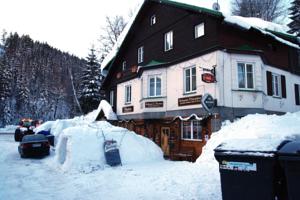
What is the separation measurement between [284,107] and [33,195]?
1598cm

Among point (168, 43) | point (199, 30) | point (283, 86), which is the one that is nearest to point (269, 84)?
point (283, 86)

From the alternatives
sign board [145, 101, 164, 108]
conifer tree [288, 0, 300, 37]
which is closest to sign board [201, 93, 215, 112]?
sign board [145, 101, 164, 108]

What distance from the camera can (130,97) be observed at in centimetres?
2342

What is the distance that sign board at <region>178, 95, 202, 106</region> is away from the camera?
16.0 m

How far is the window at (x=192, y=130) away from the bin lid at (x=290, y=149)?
11.1 m

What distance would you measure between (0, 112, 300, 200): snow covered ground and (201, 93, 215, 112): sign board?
1249 mm

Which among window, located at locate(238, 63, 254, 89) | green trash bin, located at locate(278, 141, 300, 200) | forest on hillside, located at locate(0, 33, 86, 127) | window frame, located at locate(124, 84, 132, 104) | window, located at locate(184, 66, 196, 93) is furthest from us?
forest on hillside, located at locate(0, 33, 86, 127)

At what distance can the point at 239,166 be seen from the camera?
5.35 metres

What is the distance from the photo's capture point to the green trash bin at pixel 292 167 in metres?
4.54

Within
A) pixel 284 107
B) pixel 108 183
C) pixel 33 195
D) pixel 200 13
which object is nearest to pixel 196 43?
pixel 200 13

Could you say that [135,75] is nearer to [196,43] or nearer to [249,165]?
[196,43]

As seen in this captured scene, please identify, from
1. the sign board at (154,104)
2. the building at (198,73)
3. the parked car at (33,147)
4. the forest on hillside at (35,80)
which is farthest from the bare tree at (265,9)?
the forest on hillside at (35,80)

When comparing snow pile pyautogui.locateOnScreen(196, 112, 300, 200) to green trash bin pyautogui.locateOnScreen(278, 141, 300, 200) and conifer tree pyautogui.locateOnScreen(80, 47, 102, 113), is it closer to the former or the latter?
green trash bin pyautogui.locateOnScreen(278, 141, 300, 200)

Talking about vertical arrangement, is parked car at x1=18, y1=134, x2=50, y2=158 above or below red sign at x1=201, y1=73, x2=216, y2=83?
below
